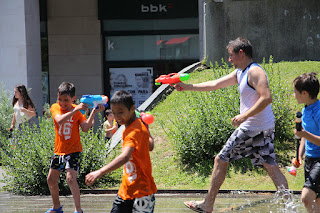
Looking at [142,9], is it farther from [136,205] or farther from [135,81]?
[136,205]

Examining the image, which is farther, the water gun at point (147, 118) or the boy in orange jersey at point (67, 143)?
the boy in orange jersey at point (67, 143)

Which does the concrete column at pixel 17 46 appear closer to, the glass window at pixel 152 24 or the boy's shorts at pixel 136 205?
the glass window at pixel 152 24

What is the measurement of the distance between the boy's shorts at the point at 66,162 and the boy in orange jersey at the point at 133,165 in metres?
1.96

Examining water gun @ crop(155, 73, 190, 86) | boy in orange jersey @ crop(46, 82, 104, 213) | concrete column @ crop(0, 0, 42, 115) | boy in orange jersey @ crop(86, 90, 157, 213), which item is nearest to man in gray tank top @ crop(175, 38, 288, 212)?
water gun @ crop(155, 73, 190, 86)

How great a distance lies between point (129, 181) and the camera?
4363mm

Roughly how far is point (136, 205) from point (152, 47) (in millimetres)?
14766

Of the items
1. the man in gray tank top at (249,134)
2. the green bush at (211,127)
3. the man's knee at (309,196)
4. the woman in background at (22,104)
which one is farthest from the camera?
the woman in background at (22,104)

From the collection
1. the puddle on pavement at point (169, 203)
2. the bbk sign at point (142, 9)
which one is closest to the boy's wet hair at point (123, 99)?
the puddle on pavement at point (169, 203)

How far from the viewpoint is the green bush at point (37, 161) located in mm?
8219

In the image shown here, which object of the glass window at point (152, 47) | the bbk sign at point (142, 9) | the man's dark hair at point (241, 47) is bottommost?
the man's dark hair at point (241, 47)

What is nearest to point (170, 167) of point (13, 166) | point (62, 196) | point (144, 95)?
point (62, 196)

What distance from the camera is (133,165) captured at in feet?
14.4

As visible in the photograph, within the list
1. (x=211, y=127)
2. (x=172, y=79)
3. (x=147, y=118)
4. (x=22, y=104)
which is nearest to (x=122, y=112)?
(x=147, y=118)

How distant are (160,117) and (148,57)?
8.02 m
